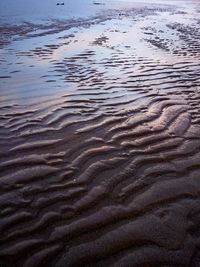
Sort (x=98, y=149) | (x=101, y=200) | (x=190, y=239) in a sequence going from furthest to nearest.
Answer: (x=98, y=149) → (x=101, y=200) → (x=190, y=239)

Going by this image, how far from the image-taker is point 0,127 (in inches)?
215

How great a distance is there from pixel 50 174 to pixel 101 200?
0.87 metres

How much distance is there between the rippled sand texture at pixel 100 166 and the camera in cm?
302

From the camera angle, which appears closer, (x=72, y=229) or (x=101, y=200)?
(x=72, y=229)

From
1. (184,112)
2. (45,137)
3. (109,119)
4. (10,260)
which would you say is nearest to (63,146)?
(45,137)

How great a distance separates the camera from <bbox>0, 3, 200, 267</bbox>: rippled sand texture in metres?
3.02

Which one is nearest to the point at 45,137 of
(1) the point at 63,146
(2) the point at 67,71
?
(1) the point at 63,146

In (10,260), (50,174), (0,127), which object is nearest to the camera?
(10,260)

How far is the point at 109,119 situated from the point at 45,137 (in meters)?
1.33

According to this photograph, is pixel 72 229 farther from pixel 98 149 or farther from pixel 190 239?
pixel 98 149

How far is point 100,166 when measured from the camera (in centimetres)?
428

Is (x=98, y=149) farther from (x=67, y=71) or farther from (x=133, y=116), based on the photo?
(x=67, y=71)

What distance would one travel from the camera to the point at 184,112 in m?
6.09

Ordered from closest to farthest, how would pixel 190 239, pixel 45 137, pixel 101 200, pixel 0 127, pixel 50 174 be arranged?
pixel 190 239 → pixel 101 200 → pixel 50 174 → pixel 45 137 → pixel 0 127
